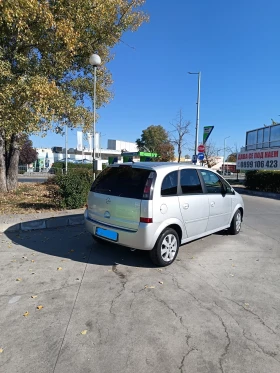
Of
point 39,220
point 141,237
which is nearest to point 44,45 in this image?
point 39,220

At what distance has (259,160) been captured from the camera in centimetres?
2102

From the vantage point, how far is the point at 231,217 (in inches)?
249

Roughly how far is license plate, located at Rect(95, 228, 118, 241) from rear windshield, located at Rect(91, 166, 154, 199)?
62cm

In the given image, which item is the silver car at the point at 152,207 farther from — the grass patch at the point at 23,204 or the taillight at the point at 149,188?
the grass patch at the point at 23,204

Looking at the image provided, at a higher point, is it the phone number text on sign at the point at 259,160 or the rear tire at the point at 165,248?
the phone number text on sign at the point at 259,160

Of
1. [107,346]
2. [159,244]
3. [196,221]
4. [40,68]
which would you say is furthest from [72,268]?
[40,68]

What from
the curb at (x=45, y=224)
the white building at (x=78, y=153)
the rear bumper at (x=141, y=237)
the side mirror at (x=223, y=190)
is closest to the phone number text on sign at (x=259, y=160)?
the side mirror at (x=223, y=190)

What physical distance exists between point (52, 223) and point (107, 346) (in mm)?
4976

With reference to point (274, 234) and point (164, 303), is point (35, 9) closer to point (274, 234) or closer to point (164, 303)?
point (164, 303)

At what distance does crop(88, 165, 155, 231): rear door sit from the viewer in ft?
13.9

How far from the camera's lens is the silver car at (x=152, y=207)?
4188mm

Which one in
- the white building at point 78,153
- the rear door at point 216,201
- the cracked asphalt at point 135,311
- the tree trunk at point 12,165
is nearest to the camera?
the cracked asphalt at point 135,311

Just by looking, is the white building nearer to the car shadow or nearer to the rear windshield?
the car shadow

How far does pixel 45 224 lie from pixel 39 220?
7.4 inches
